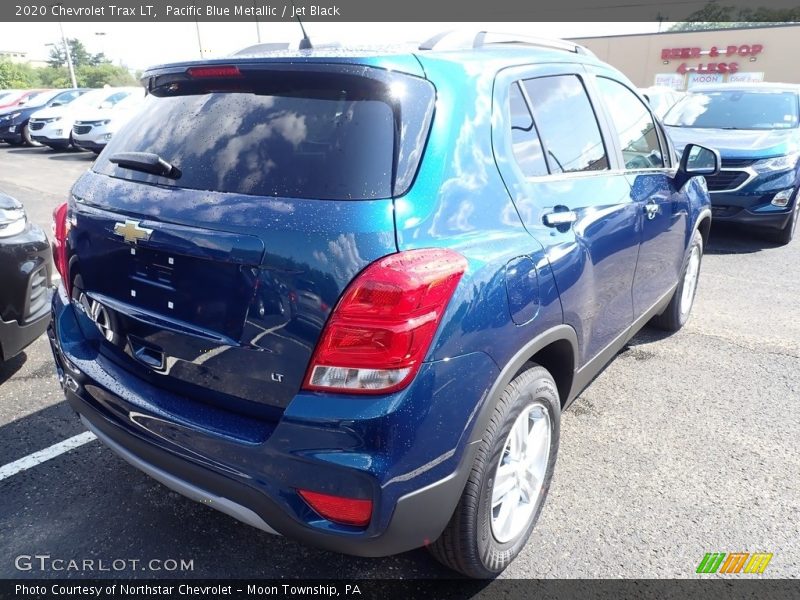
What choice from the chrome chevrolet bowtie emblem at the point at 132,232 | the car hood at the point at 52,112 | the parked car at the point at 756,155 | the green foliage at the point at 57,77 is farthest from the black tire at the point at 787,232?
the green foliage at the point at 57,77

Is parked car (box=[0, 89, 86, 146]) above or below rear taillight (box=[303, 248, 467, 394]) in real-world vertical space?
below

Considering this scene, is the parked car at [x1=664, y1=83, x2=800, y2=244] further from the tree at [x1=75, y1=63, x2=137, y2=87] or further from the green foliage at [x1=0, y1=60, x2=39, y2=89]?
the tree at [x1=75, y1=63, x2=137, y2=87]

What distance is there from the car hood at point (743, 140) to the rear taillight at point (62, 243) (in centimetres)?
607

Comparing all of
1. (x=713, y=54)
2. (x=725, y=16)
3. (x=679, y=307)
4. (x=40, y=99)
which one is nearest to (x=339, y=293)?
(x=679, y=307)

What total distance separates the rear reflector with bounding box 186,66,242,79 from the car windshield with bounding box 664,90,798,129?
741 cm

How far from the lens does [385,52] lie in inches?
79.5

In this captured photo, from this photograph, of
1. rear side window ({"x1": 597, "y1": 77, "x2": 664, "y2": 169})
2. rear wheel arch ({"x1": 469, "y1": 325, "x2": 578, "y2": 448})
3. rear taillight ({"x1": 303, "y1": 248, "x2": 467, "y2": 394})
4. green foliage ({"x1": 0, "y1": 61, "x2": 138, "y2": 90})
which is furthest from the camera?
green foliage ({"x1": 0, "y1": 61, "x2": 138, "y2": 90})

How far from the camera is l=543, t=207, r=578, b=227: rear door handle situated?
7.22ft

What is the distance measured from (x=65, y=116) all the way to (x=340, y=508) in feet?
60.9

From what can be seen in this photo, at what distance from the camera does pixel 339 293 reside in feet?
5.35

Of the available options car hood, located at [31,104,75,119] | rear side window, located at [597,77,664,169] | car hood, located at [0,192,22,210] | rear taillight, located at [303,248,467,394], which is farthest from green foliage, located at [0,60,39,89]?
rear taillight, located at [303,248,467,394]

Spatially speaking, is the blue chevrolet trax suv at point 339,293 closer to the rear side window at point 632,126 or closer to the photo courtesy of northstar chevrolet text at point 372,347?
the photo courtesy of northstar chevrolet text at point 372,347

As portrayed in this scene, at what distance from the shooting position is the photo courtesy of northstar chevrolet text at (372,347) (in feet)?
5.49

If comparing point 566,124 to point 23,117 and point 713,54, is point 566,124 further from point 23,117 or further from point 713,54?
point 713,54
